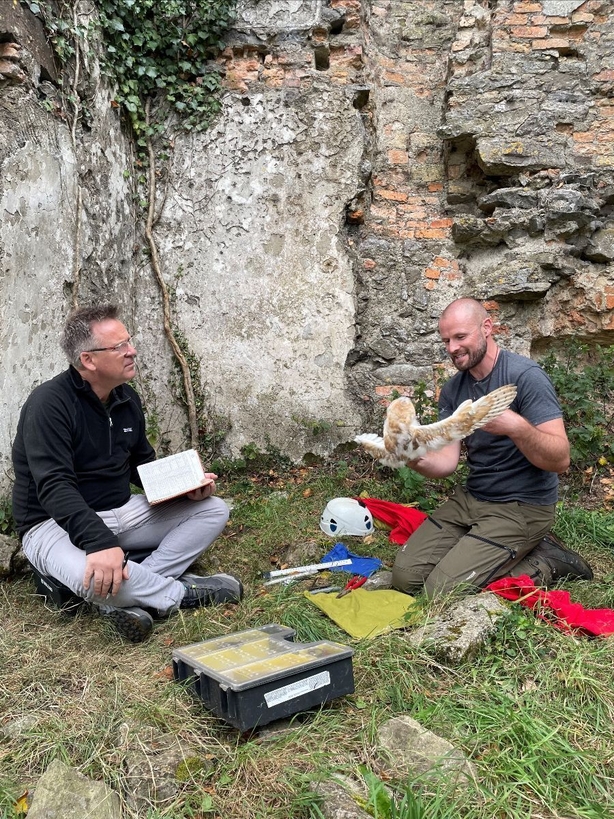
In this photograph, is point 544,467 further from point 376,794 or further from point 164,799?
point 164,799

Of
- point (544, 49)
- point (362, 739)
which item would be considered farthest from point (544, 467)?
point (544, 49)

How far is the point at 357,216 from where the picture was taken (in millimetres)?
4816

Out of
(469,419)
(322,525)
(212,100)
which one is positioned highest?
(212,100)

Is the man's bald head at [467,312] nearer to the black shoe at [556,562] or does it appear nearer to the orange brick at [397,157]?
the black shoe at [556,562]

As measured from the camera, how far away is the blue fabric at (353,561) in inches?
132

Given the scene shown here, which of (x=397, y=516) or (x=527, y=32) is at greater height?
(x=527, y=32)

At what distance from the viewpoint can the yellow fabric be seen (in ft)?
8.51

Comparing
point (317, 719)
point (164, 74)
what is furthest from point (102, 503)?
point (164, 74)

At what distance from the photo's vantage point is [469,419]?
2.66 meters

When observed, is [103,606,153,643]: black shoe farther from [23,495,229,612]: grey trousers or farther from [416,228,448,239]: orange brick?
[416,228,448,239]: orange brick

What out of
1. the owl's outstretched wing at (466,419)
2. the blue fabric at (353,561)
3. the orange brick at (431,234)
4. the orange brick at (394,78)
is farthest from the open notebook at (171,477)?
the orange brick at (394,78)

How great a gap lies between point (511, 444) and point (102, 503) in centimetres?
192

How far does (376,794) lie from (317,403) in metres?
3.35

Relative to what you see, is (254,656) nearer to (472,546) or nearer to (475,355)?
(472,546)
